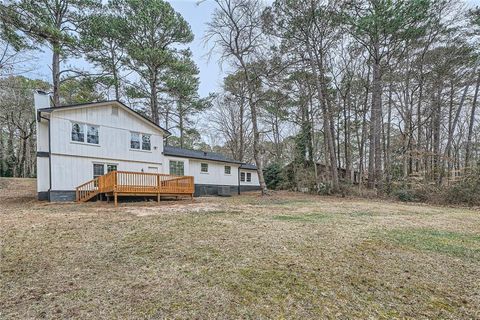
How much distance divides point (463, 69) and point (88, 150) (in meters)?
23.0

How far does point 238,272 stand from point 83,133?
42.0 feet

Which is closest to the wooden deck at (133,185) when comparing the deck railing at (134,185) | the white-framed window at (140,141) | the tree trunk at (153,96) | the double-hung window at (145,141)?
the deck railing at (134,185)

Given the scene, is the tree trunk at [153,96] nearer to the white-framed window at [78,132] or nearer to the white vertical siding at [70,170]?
the white-framed window at [78,132]

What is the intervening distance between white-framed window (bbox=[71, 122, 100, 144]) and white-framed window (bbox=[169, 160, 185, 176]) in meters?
4.74

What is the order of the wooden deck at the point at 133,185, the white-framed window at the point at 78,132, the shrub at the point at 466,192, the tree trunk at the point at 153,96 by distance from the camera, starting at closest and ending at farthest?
the wooden deck at the point at 133,185
the shrub at the point at 466,192
the white-framed window at the point at 78,132
the tree trunk at the point at 153,96

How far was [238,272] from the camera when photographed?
3.29 metres

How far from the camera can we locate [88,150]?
12781 millimetres

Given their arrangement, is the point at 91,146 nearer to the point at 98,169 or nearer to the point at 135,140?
the point at 98,169

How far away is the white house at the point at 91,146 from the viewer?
38.7ft

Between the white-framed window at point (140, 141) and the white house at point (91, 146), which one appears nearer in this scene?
the white house at point (91, 146)

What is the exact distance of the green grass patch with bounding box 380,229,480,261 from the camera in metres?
4.14

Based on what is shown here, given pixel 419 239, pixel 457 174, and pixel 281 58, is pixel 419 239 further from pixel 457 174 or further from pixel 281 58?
pixel 281 58

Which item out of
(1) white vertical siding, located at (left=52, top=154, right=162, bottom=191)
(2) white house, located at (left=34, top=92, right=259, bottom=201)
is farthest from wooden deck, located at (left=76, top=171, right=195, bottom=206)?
(2) white house, located at (left=34, top=92, right=259, bottom=201)

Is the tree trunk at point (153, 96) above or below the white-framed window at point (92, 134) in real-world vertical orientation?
above
